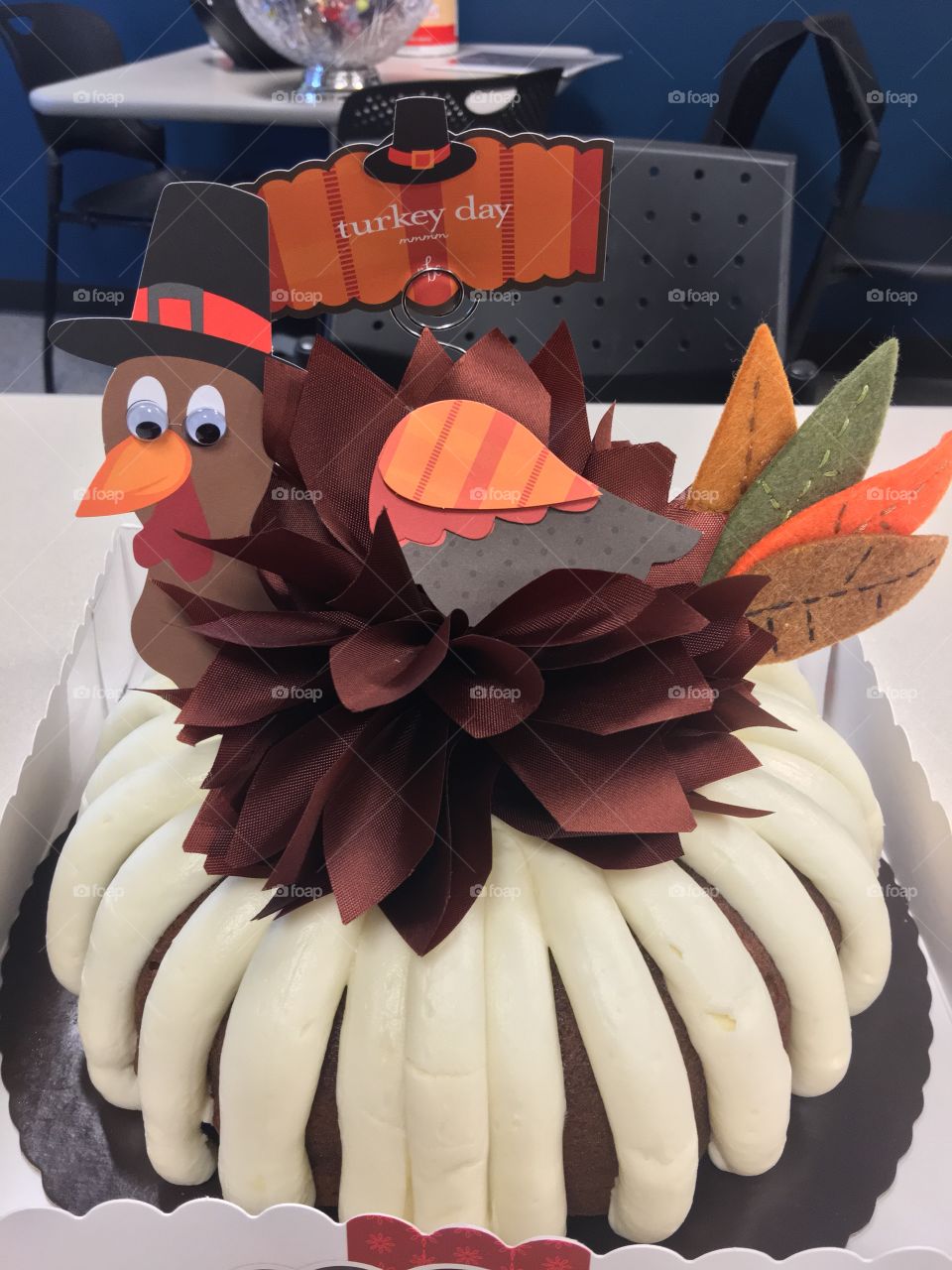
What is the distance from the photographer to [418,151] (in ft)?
2.49

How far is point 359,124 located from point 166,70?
54.4 inches

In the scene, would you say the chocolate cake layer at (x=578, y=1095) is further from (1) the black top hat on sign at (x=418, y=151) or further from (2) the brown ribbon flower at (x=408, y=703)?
(1) the black top hat on sign at (x=418, y=151)

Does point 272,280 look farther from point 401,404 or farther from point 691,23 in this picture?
point 691,23

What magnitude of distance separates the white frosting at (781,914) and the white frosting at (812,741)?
4.4 inches

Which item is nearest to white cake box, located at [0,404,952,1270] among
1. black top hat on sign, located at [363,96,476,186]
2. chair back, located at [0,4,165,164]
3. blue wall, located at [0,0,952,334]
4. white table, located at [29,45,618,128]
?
black top hat on sign, located at [363,96,476,186]

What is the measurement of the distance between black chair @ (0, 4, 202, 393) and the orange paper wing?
2484 mm

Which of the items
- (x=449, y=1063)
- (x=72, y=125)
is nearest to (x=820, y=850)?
(x=449, y=1063)

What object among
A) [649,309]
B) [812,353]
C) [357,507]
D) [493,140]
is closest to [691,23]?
[812,353]

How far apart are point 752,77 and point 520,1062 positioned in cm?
248

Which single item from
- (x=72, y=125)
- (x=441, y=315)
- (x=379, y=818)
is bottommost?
(x=72, y=125)

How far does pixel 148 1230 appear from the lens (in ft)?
2.01

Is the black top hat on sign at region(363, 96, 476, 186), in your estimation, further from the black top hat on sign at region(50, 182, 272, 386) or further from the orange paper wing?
the orange paper wing

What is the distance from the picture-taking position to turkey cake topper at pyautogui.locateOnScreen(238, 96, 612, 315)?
0.76 metres

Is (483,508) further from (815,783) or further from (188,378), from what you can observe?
(815,783)
